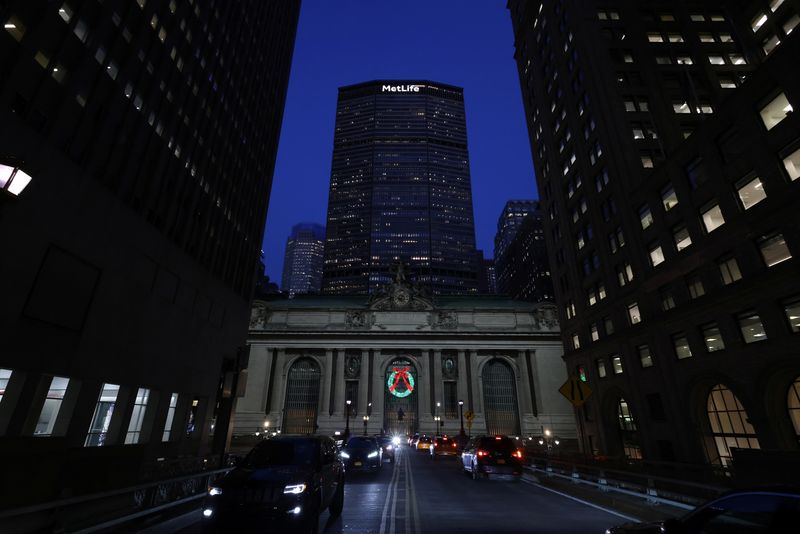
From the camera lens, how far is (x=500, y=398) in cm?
6262

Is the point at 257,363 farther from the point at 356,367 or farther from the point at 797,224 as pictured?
the point at 797,224

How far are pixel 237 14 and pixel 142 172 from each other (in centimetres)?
2119

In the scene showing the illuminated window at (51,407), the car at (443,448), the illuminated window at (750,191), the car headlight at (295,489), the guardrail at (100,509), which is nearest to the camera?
the guardrail at (100,509)

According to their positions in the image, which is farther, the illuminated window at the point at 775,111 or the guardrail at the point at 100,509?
the illuminated window at the point at 775,111

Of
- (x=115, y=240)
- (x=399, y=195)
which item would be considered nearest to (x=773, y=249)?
(x=115, y=240)

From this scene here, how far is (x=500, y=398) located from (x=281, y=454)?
5961cm

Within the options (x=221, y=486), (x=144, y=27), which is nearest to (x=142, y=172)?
(x=144, y=27)

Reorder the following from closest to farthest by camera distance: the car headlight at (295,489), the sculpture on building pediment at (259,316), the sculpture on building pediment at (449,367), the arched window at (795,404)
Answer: the car headlight at (295,489) < the arched window at (795,404) < the sculpture on building pediment at (449,367) < the sculpture on building pediment at (259,316)

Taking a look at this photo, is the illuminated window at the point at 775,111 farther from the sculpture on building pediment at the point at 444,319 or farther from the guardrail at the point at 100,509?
the sculpture on building pediment at the point at 444,319

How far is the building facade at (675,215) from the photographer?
21000 millimetres

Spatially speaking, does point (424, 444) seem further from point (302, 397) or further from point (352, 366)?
point (302, 397)

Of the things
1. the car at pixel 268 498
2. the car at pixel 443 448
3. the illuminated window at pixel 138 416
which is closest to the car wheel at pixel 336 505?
the car at pixel 268 498

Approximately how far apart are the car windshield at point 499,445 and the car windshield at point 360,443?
5.86m

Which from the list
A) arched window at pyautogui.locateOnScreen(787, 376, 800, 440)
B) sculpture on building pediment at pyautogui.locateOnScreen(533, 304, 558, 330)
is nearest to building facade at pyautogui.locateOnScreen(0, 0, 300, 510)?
arched window at pyautogui.locateOnScreen(787, 376, 800, 440)
